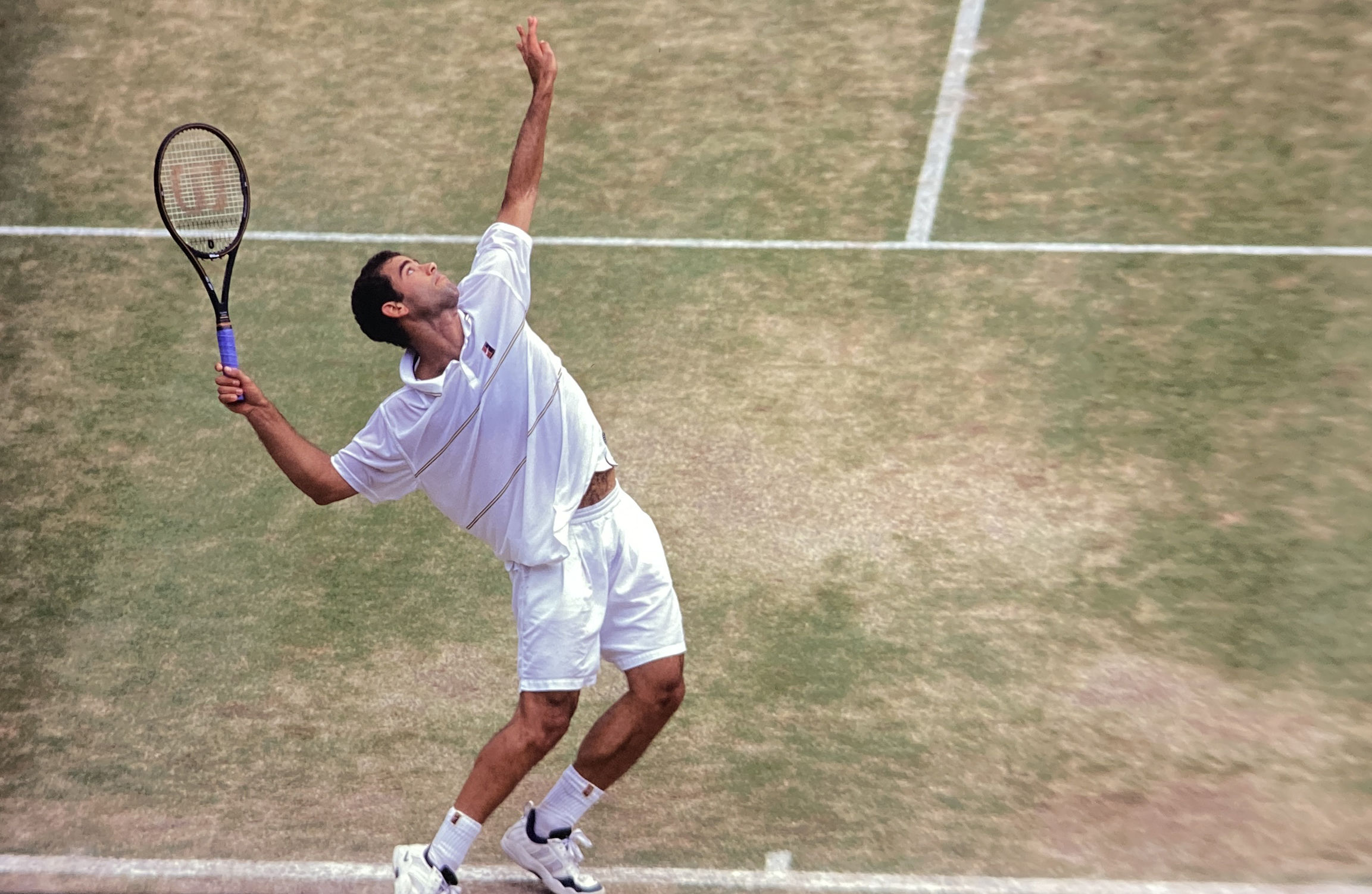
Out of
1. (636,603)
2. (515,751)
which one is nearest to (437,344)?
(636,603)

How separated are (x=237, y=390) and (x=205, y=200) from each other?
1.61 metres

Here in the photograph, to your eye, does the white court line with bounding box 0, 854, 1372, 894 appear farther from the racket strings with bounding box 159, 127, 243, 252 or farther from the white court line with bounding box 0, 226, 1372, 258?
the white court line with bounding box 0, 226, 1372, 258

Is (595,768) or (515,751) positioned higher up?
(515,751)

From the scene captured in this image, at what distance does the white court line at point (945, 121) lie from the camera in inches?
329

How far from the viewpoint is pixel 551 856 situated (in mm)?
4852

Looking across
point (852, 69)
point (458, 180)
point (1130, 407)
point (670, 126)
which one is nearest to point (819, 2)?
point (852, 69)

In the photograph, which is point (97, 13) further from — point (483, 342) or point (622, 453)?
point (483, 342)

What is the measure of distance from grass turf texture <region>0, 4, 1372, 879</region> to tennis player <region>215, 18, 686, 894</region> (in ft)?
1.88

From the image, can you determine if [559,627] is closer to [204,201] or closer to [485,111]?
[204,201]

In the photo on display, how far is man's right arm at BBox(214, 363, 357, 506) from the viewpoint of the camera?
4258mm

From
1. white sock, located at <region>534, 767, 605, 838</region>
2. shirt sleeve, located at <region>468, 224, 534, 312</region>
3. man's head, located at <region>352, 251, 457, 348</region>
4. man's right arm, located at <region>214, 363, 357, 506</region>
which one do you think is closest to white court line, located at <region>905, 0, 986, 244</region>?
shirt sleeve, located at <region>468, 224, 534, 312</region>

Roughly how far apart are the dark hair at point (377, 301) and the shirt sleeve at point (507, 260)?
30cm

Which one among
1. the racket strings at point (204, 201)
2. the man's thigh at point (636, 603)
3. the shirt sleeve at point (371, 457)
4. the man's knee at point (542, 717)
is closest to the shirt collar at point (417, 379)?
the shirt sleeve at point (371, 457)

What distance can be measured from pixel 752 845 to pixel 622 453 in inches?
92.7
